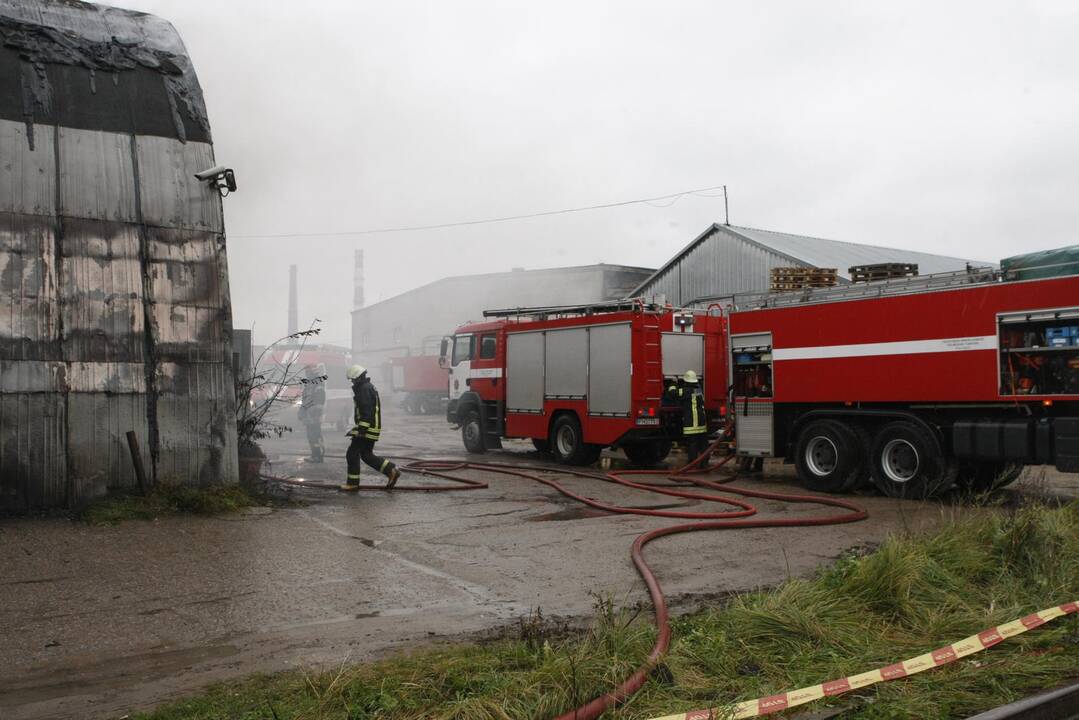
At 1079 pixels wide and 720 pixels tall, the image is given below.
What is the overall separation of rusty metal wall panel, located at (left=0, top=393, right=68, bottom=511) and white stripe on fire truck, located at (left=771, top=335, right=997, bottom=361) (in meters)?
8.71

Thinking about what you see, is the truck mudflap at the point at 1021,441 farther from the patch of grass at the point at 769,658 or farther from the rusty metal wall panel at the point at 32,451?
the rusty metal wall panel at the point at 32,451

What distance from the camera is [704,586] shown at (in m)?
6.32

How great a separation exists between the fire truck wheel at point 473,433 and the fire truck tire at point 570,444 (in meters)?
2.11

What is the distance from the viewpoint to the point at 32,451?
333 inches

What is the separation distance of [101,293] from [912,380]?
359 inches

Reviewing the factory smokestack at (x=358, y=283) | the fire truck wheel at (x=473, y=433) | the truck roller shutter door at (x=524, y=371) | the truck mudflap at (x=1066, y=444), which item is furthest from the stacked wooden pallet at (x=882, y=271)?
the factory smokestack at (x=358, y=283)

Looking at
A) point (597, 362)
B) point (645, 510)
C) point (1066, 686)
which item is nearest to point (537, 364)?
point (597, 362)

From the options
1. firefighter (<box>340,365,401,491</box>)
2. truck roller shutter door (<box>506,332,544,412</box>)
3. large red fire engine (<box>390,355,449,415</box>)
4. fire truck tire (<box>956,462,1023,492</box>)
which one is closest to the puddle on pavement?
firefighter (<box>340,365,401,491</box>)

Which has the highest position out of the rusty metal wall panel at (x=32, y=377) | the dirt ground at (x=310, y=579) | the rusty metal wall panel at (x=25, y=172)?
the rusty metal wall panel at (x=25, y=172)

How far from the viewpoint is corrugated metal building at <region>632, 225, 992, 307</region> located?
23000 millimetres

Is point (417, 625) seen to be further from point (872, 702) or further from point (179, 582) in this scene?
point (872, 702)

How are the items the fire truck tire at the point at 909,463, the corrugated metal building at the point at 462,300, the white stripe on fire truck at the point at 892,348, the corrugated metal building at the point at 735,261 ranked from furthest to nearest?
the corrugated metal building at the point at 462,300 < the corrugated metal building at the point at 735,261 < the fire truck tire at the point at 909,463 < the white stripe on fire truck at the point at 892,348

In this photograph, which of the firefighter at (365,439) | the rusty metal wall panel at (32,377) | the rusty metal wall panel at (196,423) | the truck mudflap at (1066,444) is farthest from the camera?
the firefighter at (365,439)

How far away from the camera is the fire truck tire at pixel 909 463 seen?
10.2m
